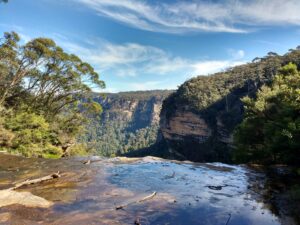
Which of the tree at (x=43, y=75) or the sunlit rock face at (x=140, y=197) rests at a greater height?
the tree at (x=43, y=75)

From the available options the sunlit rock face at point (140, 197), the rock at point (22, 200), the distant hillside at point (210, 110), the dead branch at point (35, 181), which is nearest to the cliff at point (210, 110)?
the distant hillside at point (210, 110)

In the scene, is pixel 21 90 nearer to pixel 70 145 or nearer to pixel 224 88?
pixel 70 145

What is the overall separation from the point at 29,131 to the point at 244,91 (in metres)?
58.4

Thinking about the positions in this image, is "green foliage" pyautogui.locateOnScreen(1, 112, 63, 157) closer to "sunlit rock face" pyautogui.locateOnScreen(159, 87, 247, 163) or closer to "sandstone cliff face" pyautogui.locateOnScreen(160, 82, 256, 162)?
"sunlit rock face" pyautogui.locateOnScreen(159, 87, 247, 163)

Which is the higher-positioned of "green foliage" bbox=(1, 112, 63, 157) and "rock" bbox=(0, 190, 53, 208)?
"green foliage" bbox=(1, 112, 63, 157)

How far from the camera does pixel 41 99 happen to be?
36.6m

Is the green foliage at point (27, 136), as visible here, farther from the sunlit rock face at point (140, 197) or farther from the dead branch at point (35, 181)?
the dead branch at point (35, 181)

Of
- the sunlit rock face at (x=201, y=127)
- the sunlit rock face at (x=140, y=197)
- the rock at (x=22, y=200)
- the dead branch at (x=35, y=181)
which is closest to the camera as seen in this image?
the sunlit rock face at (x=140, y=197)

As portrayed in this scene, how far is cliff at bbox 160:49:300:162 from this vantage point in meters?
69.6

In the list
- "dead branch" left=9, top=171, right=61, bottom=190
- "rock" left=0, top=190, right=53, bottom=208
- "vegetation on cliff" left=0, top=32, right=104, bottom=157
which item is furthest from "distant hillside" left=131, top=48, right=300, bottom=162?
"rock" left=0, top=190, right=53, bottom=208

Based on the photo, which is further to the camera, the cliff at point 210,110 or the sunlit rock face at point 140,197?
the cliff at point 210,110

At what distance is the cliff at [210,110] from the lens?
69.6m

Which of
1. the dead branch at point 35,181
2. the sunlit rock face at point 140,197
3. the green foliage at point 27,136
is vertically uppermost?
the green foliage at point 27,136

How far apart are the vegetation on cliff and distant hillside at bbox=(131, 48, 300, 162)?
38.9m
